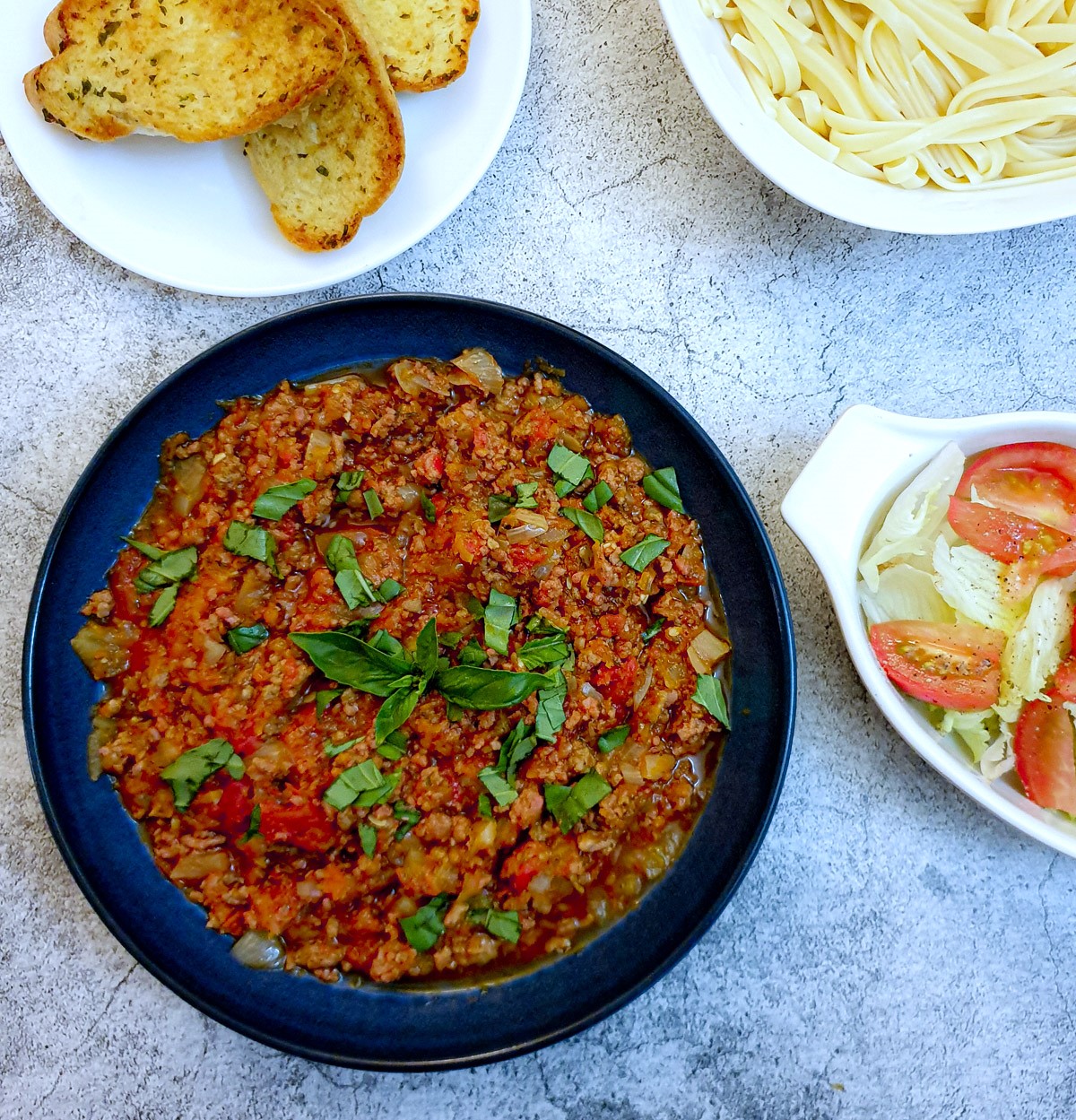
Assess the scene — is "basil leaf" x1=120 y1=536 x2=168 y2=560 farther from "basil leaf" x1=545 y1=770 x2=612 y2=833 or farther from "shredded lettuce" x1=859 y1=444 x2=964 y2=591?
"shredded lettuce" x1=859 y1=444 x2=964 y2=591

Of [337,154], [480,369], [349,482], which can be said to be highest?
[337,154]

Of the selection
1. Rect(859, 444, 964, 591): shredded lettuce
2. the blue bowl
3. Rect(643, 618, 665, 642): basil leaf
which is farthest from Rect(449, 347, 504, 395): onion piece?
Rect(859, 444, 964, 591): shredded lettuce

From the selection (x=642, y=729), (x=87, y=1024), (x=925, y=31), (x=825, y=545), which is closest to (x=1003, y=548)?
(x=825, y=545)

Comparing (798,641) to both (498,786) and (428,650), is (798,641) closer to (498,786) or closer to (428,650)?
(498,786)

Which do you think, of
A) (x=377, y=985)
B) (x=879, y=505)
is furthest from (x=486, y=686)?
(x=879, y=505)

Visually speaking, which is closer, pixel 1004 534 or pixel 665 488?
pixel 1004 534

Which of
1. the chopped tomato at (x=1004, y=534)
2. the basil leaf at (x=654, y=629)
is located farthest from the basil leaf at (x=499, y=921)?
the chopped tomato at (x=1004, y=534)
